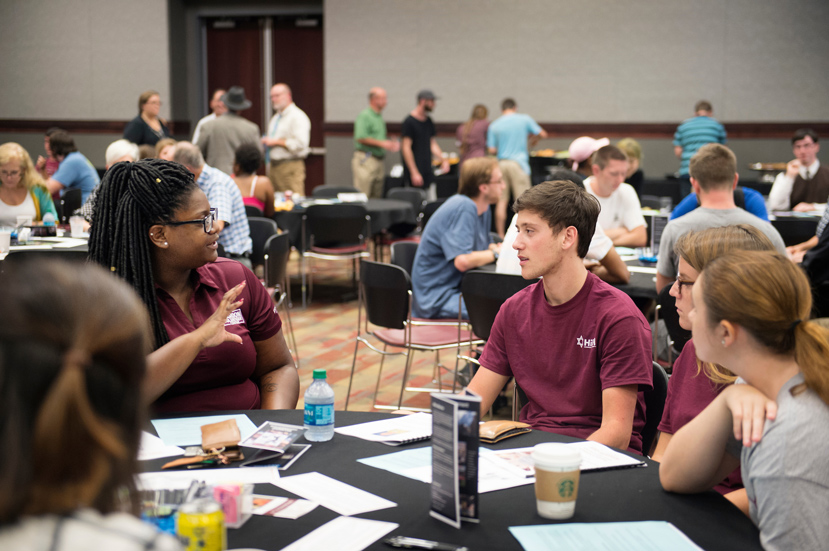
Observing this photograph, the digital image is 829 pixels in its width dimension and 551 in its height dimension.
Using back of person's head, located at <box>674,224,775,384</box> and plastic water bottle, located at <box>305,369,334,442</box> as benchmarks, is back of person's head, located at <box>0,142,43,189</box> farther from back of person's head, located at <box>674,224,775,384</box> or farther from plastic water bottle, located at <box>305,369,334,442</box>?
back of person's head, located at <box>674,224,775,384</box>

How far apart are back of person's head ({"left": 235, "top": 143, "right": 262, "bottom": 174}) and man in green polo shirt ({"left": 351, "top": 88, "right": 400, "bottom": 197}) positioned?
3984 mm

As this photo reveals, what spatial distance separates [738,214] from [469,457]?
289 cm

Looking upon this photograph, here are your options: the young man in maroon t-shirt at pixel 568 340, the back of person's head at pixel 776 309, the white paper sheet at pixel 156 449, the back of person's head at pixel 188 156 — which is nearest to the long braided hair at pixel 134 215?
the white paper sheet at pixel 156 449

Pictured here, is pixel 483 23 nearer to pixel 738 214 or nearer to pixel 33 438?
pixel 738 214

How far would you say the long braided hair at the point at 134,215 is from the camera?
7.44 feet

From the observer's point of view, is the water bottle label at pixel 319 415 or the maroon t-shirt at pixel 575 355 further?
the maroon t-shirt at pixel 575 355

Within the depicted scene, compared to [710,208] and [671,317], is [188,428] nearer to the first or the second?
[671,317]


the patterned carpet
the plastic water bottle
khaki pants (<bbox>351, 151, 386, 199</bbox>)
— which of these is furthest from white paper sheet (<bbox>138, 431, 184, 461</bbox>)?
khaki pants (<bbox>351, 151, 386, 199</bbox>)

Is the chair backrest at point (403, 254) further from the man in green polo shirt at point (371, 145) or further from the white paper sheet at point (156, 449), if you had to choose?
the man in green polo shirt at point (371, 145)

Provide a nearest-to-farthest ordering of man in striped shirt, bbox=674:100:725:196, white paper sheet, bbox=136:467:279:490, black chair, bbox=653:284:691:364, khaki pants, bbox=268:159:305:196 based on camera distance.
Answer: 1. white paper sheet, bbox=136:467:279:490
2. black chair, bbox=653:284:691:364
3. khaki pants, bbox=268:159:305:196
4. man in striped shirt, bbox=674:100:725:196

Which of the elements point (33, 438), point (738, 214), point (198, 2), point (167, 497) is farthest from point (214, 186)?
point (198, 2)

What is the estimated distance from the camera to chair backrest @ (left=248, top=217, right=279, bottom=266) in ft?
18.3

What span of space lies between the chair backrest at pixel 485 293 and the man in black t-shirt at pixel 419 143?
20.2 feet

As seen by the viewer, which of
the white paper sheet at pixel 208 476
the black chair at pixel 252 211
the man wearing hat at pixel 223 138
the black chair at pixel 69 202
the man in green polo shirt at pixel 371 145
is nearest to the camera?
the white paper sheet at pixel 208 476
